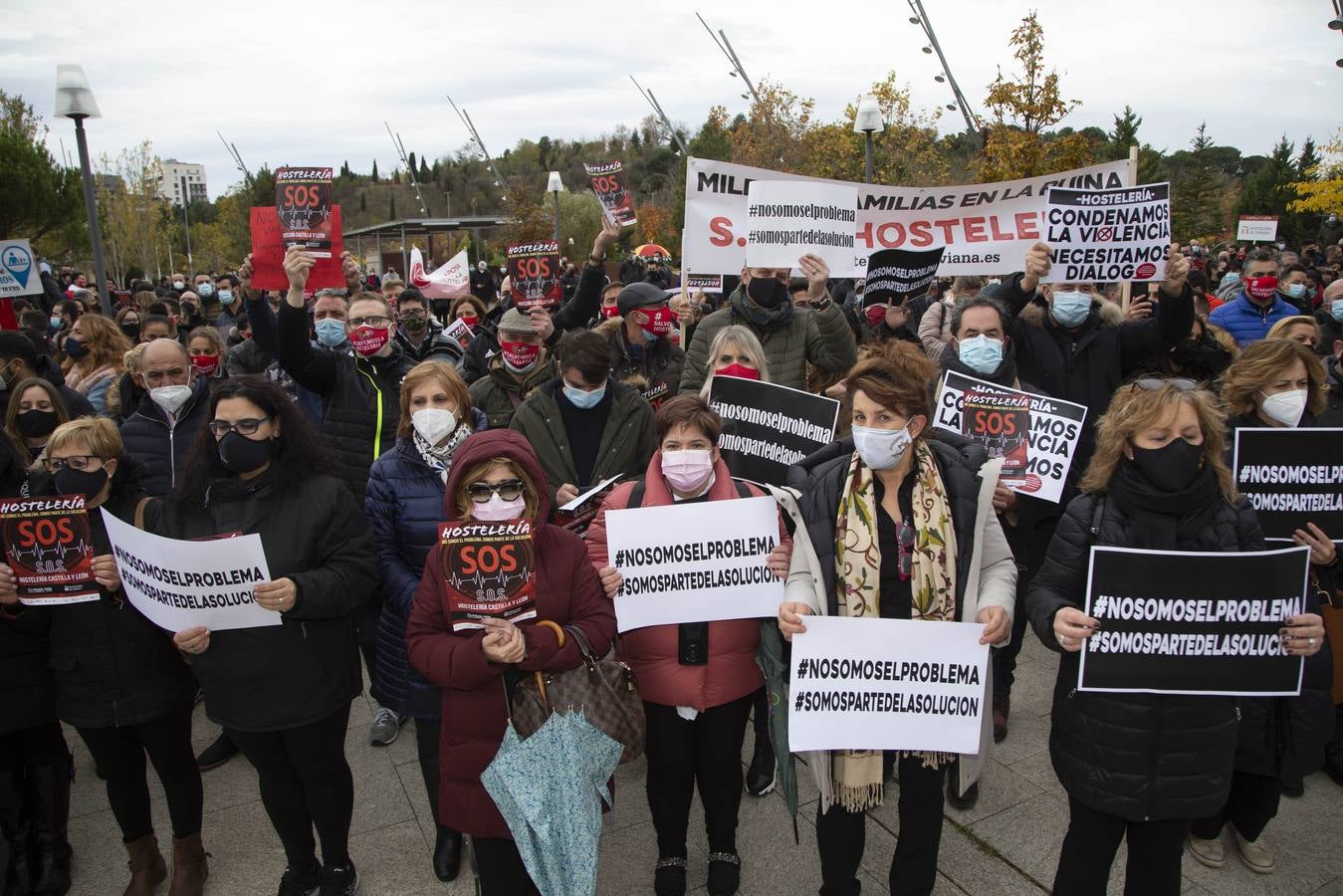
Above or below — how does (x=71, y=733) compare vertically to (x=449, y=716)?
below

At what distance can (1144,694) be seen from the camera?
2.83m

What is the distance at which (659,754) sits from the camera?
350 centimetres

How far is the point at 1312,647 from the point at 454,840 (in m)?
3.39

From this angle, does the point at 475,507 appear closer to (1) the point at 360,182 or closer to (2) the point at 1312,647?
(2) the point at 1312,647

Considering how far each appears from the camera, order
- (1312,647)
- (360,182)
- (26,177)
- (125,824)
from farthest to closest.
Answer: (360,182) < (26,177) < (125,824) < (1312,647)

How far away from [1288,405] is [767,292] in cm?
283

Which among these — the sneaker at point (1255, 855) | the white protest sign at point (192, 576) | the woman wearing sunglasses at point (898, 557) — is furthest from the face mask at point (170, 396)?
the sneaker at point (1255, 855)

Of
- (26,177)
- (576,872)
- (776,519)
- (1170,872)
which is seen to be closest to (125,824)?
(576,872)

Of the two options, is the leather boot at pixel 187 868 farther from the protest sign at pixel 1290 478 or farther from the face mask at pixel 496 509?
the protest sign at pixel 1290 478

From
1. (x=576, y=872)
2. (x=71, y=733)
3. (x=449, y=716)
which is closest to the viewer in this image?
(x=576, y=872)

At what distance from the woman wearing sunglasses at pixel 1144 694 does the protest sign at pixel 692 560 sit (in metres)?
1.03

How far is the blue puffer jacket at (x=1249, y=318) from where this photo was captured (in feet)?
25.2

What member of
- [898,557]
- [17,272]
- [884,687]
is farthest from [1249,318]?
[17,272]

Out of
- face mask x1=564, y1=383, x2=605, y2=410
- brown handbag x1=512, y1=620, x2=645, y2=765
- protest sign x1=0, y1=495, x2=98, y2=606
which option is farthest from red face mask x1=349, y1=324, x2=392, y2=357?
brown handbag x1=512, y1=620, x2=645, y2=765
